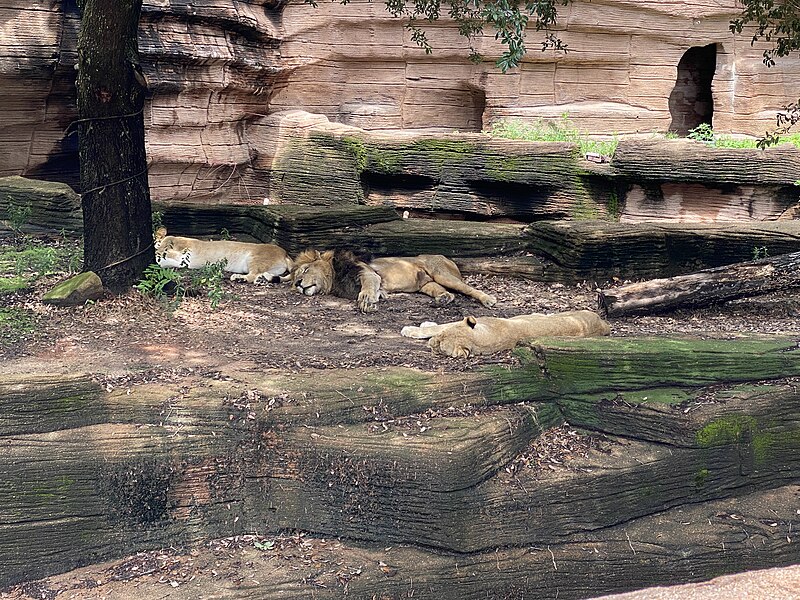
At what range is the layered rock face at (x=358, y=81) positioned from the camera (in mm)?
10914

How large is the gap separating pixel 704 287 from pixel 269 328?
3.44m

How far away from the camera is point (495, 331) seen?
5613 millimetres

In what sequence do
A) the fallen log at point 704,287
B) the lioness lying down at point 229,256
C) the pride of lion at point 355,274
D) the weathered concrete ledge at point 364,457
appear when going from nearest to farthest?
the weathered concrete ledge at point 364,457 → the pride of lion at point 355,274 → the fallen log at point 704,287 → the lioness lying down at point 229,256

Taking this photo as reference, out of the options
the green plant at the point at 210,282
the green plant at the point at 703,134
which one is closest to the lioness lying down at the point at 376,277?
the green plant at the point at 210,282

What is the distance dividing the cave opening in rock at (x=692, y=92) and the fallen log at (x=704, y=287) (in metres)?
10.1

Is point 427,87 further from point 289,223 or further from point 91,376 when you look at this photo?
point 91,376

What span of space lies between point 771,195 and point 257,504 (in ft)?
25.1

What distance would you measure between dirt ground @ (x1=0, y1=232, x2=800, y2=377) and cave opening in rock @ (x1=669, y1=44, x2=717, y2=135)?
9791mm

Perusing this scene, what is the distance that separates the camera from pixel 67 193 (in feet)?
28.5

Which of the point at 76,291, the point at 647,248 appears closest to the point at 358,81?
the point at 647,248

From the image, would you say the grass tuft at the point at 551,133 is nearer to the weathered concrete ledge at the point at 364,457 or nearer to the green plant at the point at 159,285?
the green plant at the point at 159,285

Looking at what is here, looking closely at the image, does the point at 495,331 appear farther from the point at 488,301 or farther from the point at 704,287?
the point at 704,287

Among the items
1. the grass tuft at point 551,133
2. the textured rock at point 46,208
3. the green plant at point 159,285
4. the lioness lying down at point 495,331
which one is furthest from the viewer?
the grass tuft at point 551,133

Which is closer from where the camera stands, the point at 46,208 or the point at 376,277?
the point at 376,277
